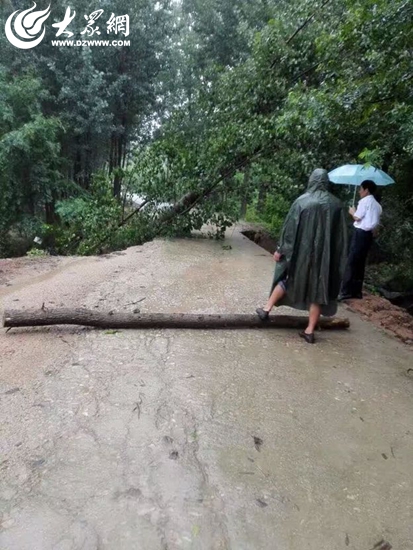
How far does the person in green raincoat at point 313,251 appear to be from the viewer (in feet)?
13.3

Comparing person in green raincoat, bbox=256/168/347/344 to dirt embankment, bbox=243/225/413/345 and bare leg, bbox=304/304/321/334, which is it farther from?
dirt embankment, bbox=243/225/413/345

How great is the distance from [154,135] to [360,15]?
1386cm

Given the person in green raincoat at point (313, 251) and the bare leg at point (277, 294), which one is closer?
the person in green raincoat at point (313, 251)

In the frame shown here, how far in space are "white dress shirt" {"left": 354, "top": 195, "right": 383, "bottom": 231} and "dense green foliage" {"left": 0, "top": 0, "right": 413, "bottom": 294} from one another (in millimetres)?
644

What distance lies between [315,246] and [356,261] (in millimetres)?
2132

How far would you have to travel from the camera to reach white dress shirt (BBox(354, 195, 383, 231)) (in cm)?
561

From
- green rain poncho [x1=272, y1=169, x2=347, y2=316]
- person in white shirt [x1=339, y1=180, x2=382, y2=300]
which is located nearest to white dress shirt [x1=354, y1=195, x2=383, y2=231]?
person in white shirt [x1=339, y1=180, x2=382, y2=300]

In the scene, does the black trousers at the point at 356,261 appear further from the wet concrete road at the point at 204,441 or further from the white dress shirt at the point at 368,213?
the wet concrete road at the point at 204,441

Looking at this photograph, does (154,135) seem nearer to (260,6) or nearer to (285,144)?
(260,6)

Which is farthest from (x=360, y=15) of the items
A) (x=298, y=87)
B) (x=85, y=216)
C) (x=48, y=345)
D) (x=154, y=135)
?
(x=154, y=135)

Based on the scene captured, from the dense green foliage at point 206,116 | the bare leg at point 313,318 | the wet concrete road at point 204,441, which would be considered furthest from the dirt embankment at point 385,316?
the dense green foliage at point 206,116

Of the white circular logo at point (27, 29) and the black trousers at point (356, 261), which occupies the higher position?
the white circular logo at point (27, 29)

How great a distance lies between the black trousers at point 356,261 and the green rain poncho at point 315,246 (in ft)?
5.93

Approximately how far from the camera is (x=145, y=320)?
4348mm
